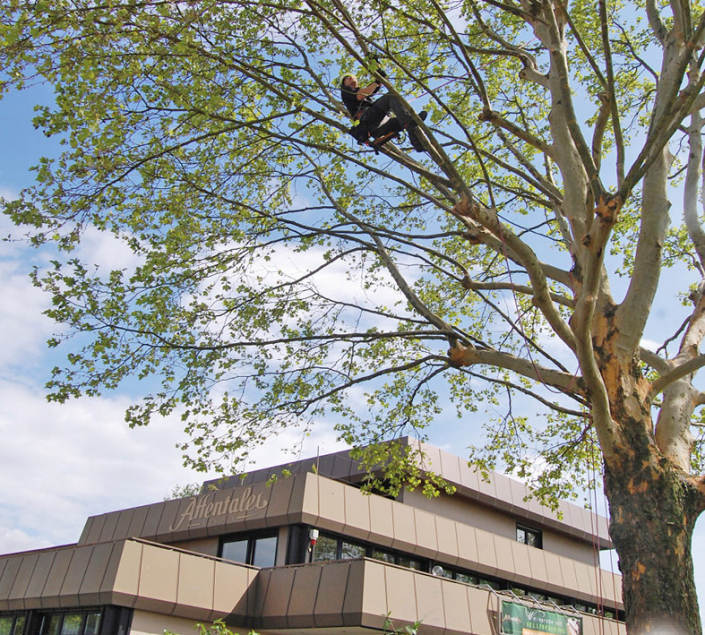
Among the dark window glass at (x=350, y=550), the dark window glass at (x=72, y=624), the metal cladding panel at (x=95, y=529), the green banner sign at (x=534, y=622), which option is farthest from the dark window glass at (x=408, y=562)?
the metal cladding panel at (x=95, y=529)

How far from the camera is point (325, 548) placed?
1745cm

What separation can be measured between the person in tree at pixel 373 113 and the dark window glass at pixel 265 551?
1180 centimetres

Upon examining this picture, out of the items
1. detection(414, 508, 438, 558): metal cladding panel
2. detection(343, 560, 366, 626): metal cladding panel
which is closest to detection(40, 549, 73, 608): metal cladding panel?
detection(343, 560, 366, 626): metal cladding panel

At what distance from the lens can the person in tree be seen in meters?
8.38

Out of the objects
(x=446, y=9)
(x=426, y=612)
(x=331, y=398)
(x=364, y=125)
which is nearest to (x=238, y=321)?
(x=331, y=398)

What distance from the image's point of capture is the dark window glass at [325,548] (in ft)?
56.5

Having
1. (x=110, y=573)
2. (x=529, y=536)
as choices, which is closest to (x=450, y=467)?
(x=529, y=536)

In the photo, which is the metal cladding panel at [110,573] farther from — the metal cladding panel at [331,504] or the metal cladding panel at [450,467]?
the metal cladding panel at [450,467]

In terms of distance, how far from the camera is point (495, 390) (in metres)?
14.1

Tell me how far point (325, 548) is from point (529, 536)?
32.2 feet

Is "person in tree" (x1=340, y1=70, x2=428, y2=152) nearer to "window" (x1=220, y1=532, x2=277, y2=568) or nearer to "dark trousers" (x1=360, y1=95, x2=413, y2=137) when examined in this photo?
"dark trousers" (x1=360, y1=95, x2=413, y2=137)

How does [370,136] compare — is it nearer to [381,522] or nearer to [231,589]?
[231,589]

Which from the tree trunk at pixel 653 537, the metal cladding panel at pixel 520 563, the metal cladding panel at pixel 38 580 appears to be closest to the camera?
the tree trunk at pixel 653 537

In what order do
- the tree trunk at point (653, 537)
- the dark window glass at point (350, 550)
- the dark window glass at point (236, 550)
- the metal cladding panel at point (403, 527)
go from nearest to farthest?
the tree trunk at point (653, 537) → the dark window glass at point (350, 550) → the metal cladding panel at point (403, 527) → the dark window glass at point (236, 550)
